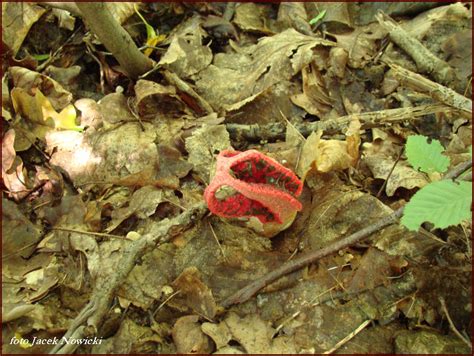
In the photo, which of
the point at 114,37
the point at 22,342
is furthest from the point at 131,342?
the point at 114,37

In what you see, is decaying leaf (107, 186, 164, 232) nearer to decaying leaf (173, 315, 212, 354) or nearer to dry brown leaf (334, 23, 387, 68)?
decaying leaf (173, 315, 212, 354)

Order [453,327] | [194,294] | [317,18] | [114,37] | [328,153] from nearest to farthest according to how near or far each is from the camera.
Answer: [453,327]
[194,294]
[328,153]
[114,37]
[317,18]

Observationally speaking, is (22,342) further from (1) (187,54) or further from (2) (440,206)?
(1) (187,54)

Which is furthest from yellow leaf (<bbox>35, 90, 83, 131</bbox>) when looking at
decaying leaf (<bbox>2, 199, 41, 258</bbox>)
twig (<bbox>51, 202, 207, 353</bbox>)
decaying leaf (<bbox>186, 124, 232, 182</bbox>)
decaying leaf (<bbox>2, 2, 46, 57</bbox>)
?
twig (<bbox>51, 202, 207, 353</bbox>)

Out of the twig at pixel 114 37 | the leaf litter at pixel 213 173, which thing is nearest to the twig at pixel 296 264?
the leaf litter at pixel 213 173

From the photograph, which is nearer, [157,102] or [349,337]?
[349,337]

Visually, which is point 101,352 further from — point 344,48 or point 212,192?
point 344,48
